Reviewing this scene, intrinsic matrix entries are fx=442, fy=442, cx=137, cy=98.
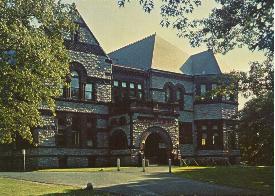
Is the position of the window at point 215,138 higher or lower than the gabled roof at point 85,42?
lower

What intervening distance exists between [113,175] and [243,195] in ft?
30.2

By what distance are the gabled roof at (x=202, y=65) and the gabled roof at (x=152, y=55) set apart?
751mm

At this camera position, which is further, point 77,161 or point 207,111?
point 207,111

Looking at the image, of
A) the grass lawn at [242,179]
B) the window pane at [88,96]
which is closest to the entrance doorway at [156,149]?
the window pane at [88,96]

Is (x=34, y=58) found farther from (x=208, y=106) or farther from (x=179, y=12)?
(x=208, y=106)

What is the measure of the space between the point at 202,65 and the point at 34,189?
3092 cm

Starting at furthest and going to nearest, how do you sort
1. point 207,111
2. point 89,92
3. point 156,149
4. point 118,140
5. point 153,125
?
point 207,111, point 156,149, point 118,140, point 89,92, point 153,125

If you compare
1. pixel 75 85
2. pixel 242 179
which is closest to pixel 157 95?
pixel 75 85

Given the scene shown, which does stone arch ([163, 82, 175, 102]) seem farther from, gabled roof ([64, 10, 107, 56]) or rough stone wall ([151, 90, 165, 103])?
gabled roof ([64, 10, 107, 56])

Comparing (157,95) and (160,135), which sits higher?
(157,95)

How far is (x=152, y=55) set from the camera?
145 feet

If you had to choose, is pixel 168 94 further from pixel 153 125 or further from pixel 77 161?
pixel 77 161

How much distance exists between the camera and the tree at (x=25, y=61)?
Answer: 829 inches

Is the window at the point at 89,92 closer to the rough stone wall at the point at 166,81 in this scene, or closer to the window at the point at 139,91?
the window at the point at 139,91
